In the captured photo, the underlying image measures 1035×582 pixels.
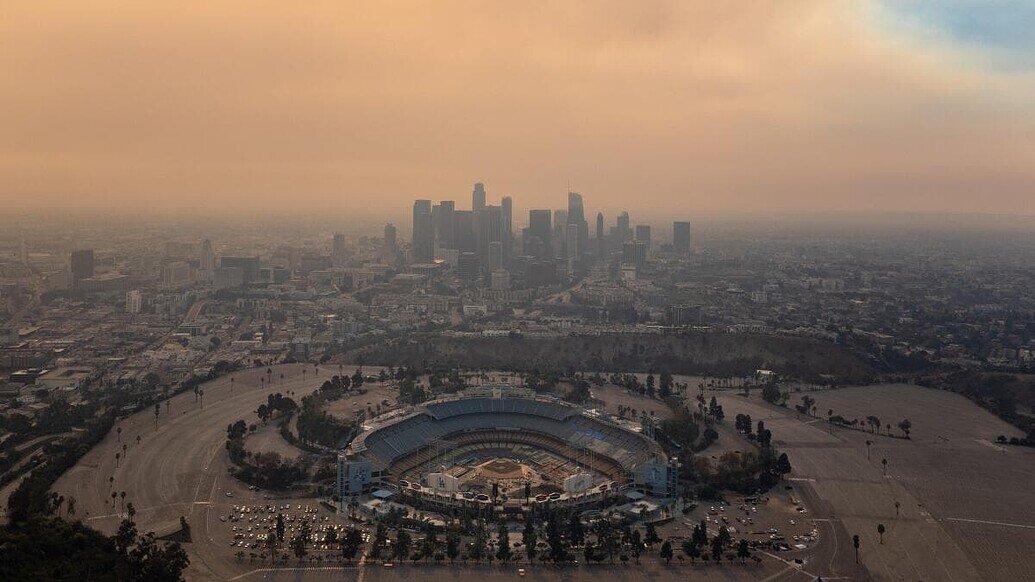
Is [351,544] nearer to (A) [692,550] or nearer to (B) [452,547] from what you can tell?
(B) [452,547]

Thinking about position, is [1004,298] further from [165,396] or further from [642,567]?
[165,396]

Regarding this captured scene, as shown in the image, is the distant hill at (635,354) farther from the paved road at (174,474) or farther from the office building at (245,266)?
the office building at (245,266)

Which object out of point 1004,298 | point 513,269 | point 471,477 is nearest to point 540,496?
point 471,477

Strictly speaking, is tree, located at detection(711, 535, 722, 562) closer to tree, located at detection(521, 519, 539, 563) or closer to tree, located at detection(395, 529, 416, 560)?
tree, located at detection(521, 519, 539, 563)

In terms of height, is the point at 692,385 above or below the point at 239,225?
below

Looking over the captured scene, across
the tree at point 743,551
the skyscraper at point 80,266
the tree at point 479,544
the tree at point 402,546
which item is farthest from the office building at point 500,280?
the tree at point 743,551

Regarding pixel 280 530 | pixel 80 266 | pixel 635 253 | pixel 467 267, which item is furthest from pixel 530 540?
pixel 635 253
